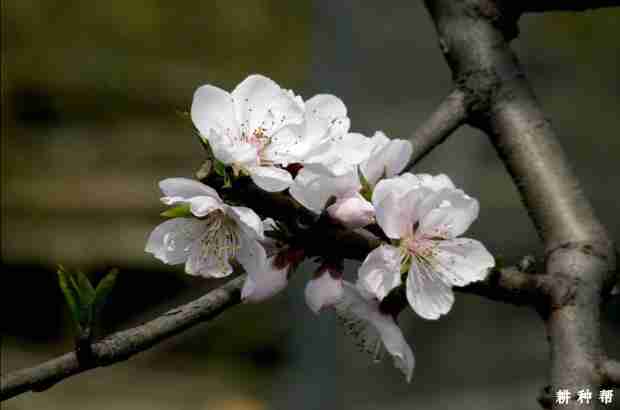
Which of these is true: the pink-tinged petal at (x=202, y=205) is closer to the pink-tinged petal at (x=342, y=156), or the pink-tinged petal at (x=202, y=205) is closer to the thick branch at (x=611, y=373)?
the pink-tinged petal at (x=342, y=156)

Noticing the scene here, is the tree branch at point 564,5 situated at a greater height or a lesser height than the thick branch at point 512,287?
greater

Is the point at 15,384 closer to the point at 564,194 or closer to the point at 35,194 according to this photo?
the point at 564,194

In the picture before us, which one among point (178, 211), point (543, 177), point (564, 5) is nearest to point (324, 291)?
point (178, 211)

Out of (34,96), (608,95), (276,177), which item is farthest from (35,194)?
(276,177)

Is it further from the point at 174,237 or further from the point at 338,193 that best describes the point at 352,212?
the point at 174,237

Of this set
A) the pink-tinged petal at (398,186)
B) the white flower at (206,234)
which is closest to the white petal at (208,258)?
the white flower at (206,234)

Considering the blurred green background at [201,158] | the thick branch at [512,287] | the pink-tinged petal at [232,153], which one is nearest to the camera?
the pink-tinged petal at [232,153]
